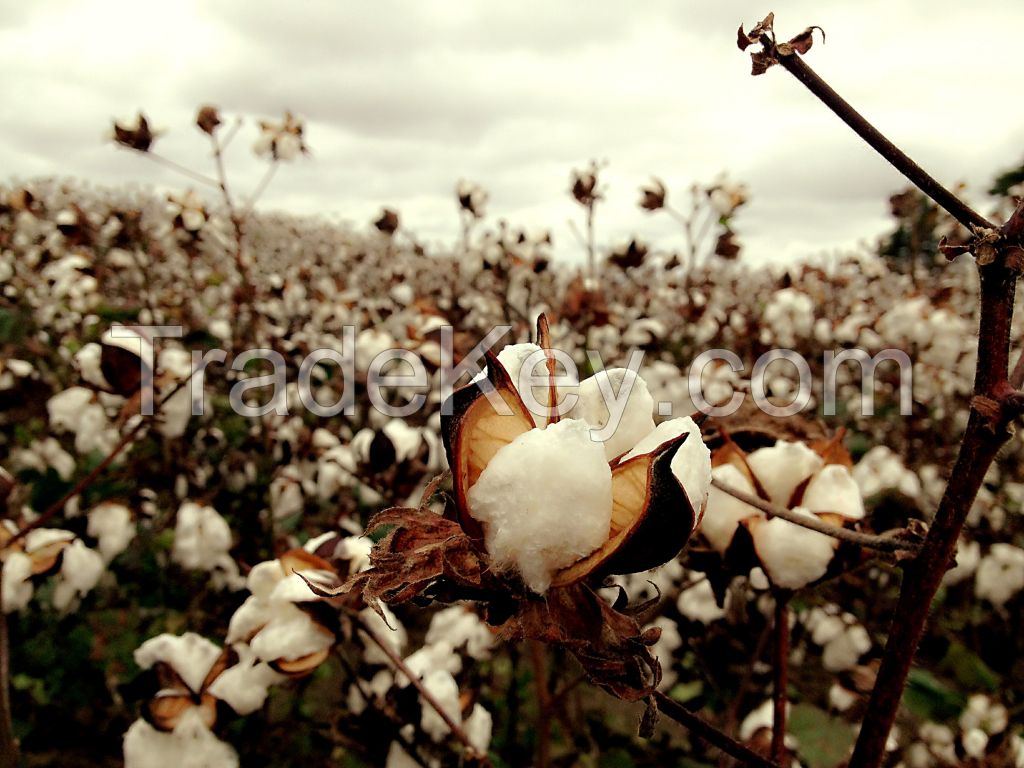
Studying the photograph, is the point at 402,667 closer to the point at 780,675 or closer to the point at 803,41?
the point at 780,675

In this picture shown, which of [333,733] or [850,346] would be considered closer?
[333,733]

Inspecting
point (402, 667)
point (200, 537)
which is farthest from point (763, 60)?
point (200, 537)

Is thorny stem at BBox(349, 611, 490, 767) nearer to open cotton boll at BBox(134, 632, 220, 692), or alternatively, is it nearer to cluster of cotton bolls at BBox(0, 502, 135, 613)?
open cotton boll at BBox(134, 632, 220, 692)

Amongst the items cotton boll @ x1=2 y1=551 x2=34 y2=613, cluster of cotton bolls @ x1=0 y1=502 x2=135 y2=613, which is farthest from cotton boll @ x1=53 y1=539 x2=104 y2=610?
cotton boll @ x1=2 y1=551 x2=34 y2=613

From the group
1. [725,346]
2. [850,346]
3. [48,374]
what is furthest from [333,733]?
[850,346]

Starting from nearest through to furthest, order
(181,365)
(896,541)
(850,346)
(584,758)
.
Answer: (896,541) → (181,365) → (584,758) → (850,346)

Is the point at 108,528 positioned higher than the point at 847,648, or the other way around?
the point at 108,528

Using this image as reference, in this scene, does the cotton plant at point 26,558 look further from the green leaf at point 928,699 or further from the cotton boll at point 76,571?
the green leaf at point 928,699

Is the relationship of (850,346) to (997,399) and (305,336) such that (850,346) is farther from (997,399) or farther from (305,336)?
(997,399)
